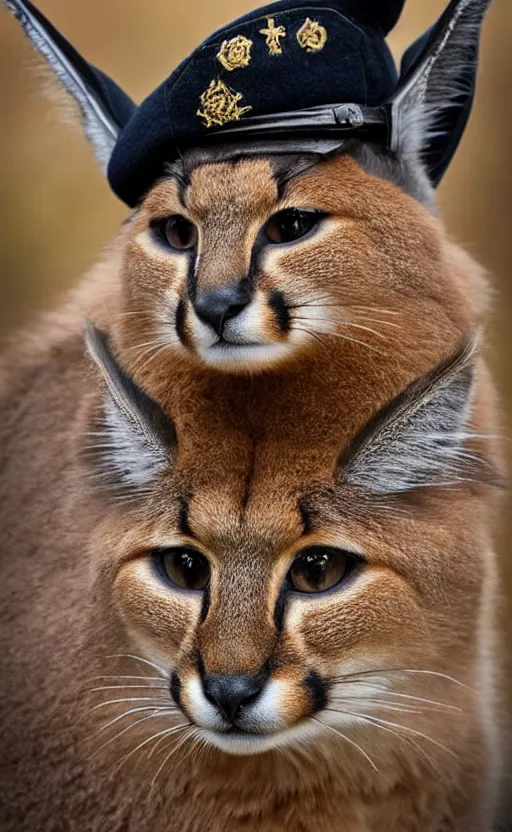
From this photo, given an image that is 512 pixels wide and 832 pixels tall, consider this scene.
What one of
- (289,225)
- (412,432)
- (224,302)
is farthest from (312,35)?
(412,432)

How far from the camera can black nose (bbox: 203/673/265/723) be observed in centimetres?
101

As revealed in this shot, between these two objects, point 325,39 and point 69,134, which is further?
point 69,134

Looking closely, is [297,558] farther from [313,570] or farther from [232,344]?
[232,344]

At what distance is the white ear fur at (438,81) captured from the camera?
41.6 inches

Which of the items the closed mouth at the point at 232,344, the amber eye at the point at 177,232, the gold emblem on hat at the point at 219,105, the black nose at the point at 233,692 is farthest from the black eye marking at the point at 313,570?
the gold emblem on hat at the point at 219,105

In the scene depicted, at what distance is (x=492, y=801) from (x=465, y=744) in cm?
13

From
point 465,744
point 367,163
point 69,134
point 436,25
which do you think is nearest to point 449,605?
→ point 465,744

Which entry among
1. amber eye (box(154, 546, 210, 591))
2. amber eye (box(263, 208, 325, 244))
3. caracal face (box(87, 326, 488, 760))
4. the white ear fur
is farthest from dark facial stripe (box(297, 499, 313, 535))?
the white ear fur

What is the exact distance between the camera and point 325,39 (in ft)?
3.56

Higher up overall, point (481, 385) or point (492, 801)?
point (481, 385)

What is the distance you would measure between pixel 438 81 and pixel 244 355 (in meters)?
0.34

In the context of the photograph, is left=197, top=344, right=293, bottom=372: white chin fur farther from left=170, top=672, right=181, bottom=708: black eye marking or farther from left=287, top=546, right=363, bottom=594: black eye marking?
left=170, top=672, right=181, bottom=708: black eye marking

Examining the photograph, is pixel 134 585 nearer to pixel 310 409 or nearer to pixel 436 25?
pixel 310 409

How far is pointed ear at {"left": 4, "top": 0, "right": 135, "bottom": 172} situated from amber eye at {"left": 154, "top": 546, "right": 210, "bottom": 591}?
0.46m
